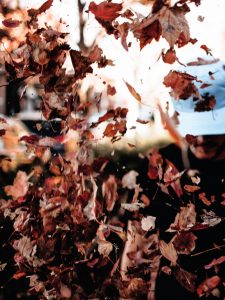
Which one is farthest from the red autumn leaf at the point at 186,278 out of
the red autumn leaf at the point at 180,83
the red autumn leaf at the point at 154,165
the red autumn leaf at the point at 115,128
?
the red autumn leaf at the point at 180,83

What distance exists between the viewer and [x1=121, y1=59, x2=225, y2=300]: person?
1.84m

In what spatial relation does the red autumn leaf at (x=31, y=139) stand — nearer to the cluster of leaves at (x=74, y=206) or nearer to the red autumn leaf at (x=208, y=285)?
the cluster of leaves at (x=74, y=206)

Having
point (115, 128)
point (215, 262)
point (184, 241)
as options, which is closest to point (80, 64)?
point (115, 128)

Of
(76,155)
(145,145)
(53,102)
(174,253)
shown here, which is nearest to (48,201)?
(76,155)

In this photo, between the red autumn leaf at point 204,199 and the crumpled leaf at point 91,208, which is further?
the red autumn leaf at point 204,199

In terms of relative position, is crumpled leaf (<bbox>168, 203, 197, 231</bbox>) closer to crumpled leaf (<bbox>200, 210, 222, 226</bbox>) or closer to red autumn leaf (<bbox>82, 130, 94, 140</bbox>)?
crumpled leaf (<bbox>200, 210, 222, 226</bbox>)

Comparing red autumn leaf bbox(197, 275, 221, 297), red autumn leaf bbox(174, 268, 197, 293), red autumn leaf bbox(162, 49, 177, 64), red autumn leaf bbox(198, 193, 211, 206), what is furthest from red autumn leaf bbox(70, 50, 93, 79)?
red autumn leaf bbox(197, 275, 221, 297)

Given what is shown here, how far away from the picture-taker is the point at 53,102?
1599mm

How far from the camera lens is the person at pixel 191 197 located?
6.04 ft

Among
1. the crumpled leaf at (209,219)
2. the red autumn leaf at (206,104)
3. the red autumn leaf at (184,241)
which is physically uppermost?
the red autumn leaf at (206,104)

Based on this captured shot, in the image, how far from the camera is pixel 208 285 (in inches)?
74.5

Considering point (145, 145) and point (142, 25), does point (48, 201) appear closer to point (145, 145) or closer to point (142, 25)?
point (142, 25)

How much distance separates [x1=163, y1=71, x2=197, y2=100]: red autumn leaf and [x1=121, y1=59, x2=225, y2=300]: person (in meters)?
0.26

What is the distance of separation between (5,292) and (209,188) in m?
1.49
